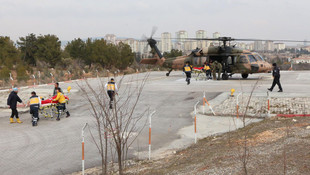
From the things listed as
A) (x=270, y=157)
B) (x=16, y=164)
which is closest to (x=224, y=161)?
(x=270, y=157)

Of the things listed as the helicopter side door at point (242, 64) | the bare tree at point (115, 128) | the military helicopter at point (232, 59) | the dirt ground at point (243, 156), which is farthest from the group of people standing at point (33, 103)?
the helicopter side door at point (242, 64)

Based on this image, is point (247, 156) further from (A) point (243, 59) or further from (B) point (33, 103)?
(A) point (243, 59)

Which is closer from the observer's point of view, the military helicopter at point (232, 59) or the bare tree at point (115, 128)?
the bare tree at point (115, 128)

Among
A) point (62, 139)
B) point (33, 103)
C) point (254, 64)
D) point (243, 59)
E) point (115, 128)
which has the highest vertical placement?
point (243, 59)

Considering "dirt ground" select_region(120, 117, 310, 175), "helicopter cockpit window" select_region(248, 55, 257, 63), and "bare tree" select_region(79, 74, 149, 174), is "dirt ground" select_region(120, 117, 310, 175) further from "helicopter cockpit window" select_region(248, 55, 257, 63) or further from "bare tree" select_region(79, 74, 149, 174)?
"helicopter cockpit window" select_region(248, 55, 257, 63)

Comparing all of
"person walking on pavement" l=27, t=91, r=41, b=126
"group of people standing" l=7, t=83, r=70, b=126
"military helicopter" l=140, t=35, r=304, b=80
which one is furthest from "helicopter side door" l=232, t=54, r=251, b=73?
"person walking on pavement" l=27, t=91, r=41, b=126

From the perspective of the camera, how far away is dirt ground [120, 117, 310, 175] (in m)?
5.61

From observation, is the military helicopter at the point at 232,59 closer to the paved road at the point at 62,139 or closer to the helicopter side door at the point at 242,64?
the helicopter side door at the point at 242,64

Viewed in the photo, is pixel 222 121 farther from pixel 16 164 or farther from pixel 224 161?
pixel 16 164

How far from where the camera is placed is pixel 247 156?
19.3 ft

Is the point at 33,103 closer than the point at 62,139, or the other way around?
the point at 62,139

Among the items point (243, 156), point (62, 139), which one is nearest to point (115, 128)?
point (243, 156)

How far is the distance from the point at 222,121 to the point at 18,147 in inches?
279

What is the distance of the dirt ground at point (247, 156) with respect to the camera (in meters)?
5.61
